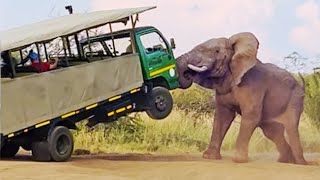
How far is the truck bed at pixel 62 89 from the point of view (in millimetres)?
16516

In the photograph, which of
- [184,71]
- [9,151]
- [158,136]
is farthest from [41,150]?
[158,136]

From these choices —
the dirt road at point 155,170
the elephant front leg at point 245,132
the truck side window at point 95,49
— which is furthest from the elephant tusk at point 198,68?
the truck side window at point 95,49

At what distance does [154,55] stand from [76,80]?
6.39 feet

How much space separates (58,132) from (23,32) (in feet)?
7.49

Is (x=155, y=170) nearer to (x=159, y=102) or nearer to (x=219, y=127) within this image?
(x=219, y=127)

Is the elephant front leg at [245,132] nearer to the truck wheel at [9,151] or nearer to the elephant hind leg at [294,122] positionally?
the elephant hind leg at [294,122]

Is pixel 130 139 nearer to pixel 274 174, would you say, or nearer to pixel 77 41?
pixel 77 41

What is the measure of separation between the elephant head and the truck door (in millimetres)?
831

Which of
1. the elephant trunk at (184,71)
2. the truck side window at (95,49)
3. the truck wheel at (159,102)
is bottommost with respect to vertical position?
the truck wheel at (159,102)

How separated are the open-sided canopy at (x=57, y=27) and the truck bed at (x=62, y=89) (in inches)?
27.3

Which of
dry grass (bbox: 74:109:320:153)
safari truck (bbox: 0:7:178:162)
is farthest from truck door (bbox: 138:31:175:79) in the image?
dry grass (bbox: 74:109:320:153)

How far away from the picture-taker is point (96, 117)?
1853 cm

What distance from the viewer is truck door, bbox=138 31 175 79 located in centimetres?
1858

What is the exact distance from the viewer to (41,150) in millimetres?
17391
